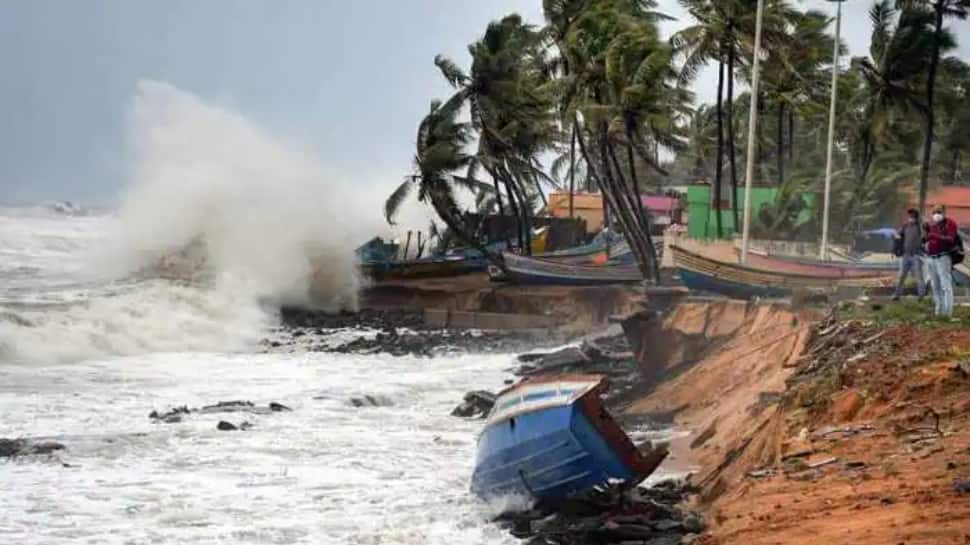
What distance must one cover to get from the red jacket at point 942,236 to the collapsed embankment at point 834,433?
1.06 metres

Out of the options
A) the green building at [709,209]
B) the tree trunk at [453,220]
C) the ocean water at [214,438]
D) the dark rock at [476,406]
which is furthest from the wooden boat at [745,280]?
the green building at [709,209]

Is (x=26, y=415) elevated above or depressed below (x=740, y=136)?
below

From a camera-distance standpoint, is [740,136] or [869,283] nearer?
[869,283]

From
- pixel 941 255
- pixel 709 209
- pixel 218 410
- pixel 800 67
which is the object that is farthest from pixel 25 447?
pixel 800 67

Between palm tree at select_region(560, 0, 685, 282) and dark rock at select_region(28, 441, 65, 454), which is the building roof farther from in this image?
dark rock at select_region(28, 441, 65, 454)

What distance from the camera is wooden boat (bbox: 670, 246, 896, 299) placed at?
27219mm

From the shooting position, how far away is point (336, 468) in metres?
15.3

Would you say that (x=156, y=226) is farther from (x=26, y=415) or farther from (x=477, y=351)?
(x=26, y=415)

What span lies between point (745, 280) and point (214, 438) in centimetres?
1427

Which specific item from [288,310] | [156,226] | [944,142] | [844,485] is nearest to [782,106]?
[944,142]

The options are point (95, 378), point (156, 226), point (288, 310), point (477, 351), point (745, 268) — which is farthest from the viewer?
point (156, 226)

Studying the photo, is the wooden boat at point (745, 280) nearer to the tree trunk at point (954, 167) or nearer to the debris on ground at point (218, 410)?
the debris on ground at point (218, 410)

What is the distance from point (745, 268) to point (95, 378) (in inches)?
556

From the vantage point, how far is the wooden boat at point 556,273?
38719 mm
